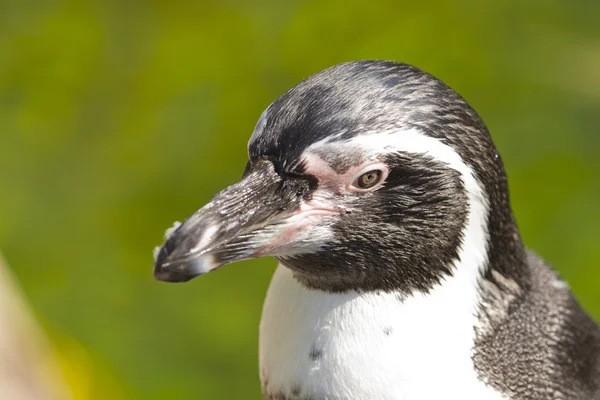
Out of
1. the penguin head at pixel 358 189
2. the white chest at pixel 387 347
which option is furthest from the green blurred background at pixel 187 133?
the penguin head at pixel 358 189

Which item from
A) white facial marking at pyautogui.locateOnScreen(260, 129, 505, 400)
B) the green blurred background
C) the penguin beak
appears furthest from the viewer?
the green blurred background

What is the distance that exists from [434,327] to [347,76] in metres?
0.41

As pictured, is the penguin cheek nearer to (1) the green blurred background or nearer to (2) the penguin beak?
(2) the penguin beak

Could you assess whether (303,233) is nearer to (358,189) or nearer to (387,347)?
(358,189)

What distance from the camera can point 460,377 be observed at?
1379mm

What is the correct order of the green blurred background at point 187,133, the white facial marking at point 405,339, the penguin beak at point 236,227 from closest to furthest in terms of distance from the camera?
the penguin beak at point 236,227
the white facial marking at point 405,339
the green blurred background at point 187,133

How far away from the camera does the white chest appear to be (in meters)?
1.37

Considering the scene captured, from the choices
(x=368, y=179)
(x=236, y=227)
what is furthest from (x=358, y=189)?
(x=236, y=227)

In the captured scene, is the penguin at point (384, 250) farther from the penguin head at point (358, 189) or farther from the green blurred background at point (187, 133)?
the green blurred background at point (187, 133)

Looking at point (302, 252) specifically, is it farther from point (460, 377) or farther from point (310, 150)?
point (460, 377)

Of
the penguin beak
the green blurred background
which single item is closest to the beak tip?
the penguin beak

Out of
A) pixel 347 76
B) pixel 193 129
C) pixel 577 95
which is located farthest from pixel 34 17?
pixel 347 76

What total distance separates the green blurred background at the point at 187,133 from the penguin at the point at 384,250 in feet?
5.35

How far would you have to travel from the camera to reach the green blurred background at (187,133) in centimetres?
311
